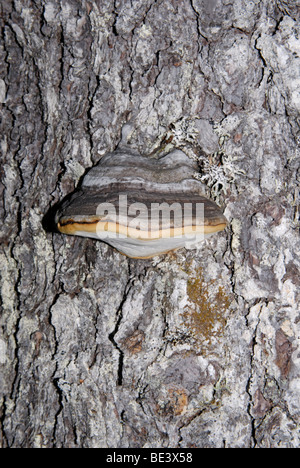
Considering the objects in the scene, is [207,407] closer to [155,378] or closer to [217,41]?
[155,378]

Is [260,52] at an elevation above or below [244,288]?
above

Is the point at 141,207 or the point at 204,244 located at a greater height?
the point at 141,207

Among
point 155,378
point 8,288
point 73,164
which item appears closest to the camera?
point 155,378

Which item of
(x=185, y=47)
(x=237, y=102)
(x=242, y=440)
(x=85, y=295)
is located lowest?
(x=242, y=440)

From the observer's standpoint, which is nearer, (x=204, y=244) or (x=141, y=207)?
(x=141, y=207)

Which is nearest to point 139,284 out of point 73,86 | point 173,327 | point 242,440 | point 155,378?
point 173,327

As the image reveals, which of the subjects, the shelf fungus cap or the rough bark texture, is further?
the rough bark texture
